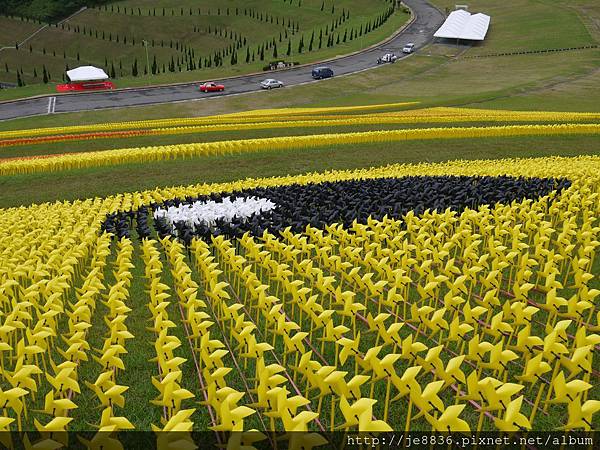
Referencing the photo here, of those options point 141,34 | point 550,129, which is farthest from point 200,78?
point 550,129

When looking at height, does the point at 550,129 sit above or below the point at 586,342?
below

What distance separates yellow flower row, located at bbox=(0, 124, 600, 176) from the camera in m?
25.6

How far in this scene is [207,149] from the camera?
27.4 meters

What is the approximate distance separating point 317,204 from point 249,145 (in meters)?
13.1

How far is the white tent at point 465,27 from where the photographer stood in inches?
3519

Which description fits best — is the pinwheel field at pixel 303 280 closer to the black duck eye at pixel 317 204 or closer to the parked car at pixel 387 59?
the black duck eye at pixel 317 204

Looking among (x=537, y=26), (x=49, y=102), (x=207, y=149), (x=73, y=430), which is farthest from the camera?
(x=537, y=26)

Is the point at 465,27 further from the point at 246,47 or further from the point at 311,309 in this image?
the point at 311,309

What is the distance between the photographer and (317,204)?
1565 centimetres

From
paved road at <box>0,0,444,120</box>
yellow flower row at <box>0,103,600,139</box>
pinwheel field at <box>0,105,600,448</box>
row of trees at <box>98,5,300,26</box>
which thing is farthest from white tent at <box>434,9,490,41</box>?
pinwheel field at <box>0,105,600,448</box>

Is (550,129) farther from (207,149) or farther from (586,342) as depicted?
(586,342)

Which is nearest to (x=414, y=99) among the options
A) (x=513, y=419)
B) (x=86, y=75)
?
(x=86, y=75)

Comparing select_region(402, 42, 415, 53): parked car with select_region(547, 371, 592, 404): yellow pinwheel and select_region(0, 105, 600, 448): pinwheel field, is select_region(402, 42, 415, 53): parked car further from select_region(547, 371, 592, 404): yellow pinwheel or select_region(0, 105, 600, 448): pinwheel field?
select_region(547, 371, 592, 404): yellow pinwheel

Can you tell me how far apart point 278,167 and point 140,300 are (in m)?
14.6
